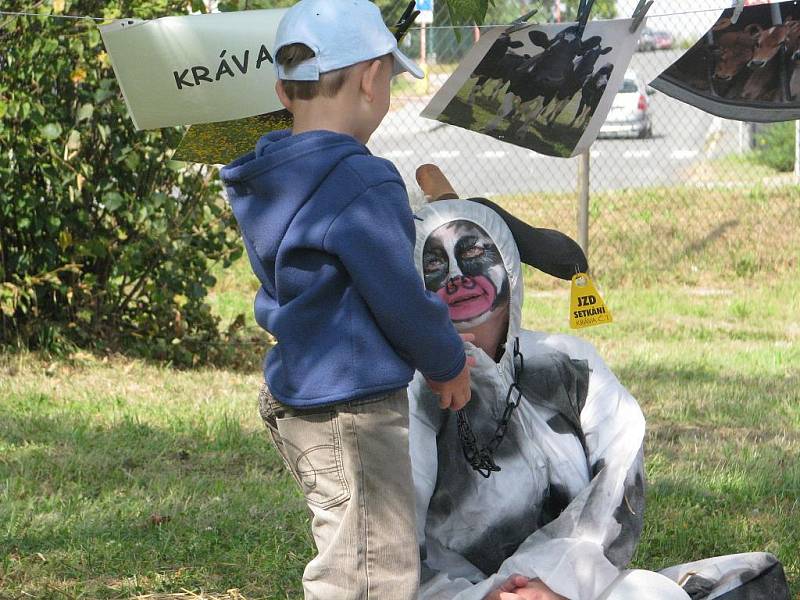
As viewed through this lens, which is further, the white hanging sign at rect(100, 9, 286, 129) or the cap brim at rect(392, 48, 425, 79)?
the white hanging sign at rect(100, 9, 286, 129)

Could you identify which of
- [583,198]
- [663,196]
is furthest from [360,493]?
[663,196]

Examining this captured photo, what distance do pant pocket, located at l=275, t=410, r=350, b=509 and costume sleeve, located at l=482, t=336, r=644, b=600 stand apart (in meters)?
0.45

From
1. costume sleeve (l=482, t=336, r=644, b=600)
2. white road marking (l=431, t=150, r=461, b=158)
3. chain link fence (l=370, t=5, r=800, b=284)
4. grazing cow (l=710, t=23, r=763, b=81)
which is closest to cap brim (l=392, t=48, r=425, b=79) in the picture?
costume sleeve (l=482, t=336, r=644, b=600)

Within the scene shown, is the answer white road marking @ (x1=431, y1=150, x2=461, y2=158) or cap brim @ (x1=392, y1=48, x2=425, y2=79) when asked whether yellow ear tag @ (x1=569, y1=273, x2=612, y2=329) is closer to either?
cap brim @ (x1=392, y1=48, x2=425, y2=79)

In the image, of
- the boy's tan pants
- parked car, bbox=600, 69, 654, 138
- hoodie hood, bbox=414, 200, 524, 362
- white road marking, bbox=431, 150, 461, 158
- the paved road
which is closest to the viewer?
the boy's tan pants

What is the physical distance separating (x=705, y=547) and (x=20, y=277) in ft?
13.2

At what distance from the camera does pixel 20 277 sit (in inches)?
246

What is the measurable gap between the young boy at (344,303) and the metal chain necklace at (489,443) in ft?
0.85

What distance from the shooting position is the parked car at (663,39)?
953 centimetres

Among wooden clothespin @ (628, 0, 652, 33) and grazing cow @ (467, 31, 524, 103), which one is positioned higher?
wooden clothespin @ (628, 0, 652, 33)

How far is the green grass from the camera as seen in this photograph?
→ 354 centimetres

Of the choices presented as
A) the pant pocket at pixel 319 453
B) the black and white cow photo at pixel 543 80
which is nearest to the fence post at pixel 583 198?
the black and white cow photo at pixel 543 80

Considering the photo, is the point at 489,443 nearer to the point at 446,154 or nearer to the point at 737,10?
the point at 737,10

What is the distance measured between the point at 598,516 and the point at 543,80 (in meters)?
1.13
